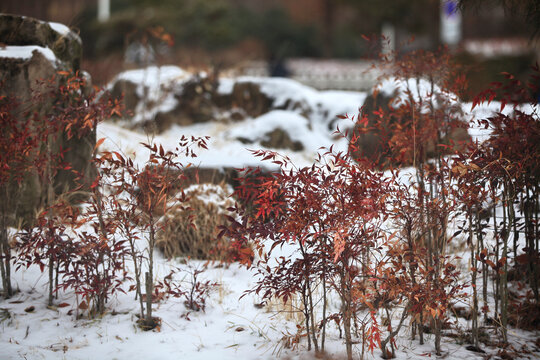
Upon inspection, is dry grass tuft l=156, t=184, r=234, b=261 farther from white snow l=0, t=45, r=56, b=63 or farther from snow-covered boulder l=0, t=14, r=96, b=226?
white snow l=0, t=45, r=56, b=63

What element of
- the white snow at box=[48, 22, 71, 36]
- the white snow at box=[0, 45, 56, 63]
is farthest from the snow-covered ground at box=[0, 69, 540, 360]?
the white snow at box=[48, 22, 71, 36]

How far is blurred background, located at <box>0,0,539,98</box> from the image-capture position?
54.2ft

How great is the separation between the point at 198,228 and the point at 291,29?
22581 millimetres

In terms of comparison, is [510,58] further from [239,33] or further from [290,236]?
[239,33]

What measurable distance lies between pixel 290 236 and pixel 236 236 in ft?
0.87

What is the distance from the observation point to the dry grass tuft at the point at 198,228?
3762 millimetres

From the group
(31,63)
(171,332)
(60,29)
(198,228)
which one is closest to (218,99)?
(60,29)

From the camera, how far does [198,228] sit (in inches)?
151

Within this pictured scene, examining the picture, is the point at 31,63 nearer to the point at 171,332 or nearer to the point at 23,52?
the point at 23,52

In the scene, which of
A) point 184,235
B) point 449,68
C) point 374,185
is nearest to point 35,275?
point 184,235

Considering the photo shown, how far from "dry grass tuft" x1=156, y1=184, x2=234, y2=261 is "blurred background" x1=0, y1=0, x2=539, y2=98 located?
9650 mm

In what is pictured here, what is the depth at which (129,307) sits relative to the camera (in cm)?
294

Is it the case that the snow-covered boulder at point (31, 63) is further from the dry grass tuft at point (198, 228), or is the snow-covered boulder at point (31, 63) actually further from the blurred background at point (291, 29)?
the blurred background at point (291, 29)

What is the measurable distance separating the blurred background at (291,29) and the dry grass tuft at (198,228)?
9650mm
